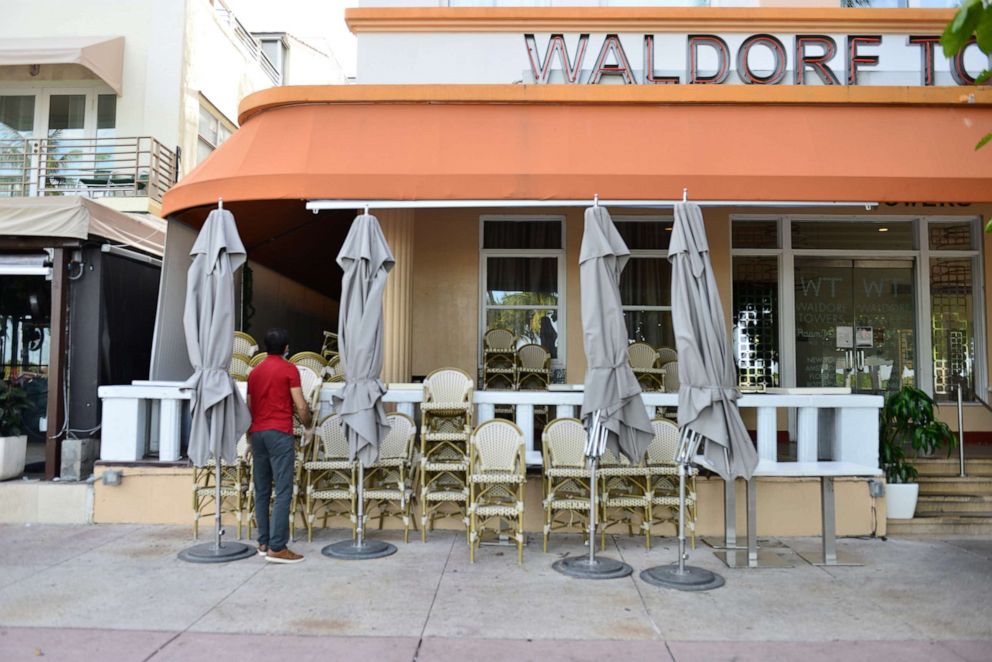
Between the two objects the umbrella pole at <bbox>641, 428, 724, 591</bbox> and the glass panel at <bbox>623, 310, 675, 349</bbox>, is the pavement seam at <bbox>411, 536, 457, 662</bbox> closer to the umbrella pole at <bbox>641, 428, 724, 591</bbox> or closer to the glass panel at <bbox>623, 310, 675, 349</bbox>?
the umbrella pole at <bbox>641, 428, 724, 591</bbox>

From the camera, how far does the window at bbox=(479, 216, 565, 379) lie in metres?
10.2

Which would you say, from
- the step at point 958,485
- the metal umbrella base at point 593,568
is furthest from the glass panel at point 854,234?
the metal umbrella base at point 593,568

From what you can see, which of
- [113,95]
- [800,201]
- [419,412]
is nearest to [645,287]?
[800,201]

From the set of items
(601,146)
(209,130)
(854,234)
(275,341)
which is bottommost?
(275,341)

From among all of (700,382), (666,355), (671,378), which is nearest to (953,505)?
(671,378)

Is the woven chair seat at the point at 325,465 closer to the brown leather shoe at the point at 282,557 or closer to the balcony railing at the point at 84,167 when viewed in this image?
the brown leather shoe at the point at 282,557

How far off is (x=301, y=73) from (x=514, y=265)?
661 inches

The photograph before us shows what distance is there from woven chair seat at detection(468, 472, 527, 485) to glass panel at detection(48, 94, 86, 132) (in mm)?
13307

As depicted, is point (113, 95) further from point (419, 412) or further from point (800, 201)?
point (800, 201)

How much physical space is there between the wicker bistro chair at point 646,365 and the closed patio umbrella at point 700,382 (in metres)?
3.29

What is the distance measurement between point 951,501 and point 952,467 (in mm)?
752

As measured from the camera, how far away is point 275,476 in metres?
5.99

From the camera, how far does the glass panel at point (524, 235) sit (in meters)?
10.3

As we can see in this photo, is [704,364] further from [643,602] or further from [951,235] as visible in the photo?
[951,235]
